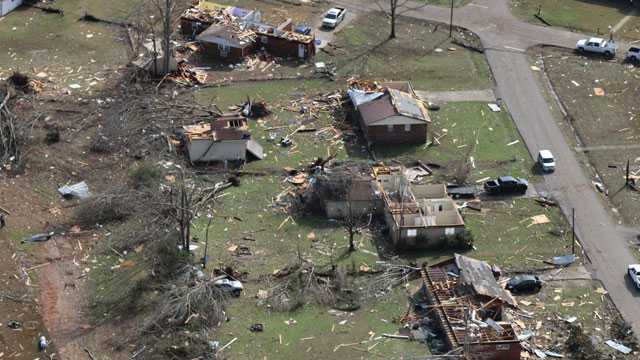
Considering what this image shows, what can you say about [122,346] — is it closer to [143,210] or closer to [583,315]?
[143,210]

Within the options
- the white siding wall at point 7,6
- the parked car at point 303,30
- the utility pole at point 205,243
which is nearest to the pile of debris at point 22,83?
the white siding wall at point 7,6

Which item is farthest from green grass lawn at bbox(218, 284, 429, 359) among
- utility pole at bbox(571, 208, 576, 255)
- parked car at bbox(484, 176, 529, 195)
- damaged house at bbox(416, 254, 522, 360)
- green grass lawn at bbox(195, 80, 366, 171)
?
green grass lawn at bbox(195, 80, 366, 171)

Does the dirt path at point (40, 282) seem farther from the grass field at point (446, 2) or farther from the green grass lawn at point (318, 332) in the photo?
the grass field at point (446, 2)

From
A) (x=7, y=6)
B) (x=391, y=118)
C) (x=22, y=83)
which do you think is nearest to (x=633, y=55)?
(x=391, y=118)

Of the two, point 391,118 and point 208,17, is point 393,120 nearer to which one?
point 391,118

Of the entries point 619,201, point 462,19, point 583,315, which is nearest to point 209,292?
point 583,315
